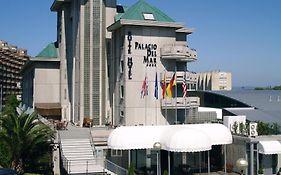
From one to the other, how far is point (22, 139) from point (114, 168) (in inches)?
305

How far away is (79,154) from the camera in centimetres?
3198

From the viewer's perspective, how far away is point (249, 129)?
33531mm

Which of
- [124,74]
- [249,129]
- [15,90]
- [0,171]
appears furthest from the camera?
[15,90]

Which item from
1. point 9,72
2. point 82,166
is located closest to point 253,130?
point 82,166

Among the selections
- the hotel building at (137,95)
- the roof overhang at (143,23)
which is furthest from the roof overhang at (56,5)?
the roof overhang at (143,23)

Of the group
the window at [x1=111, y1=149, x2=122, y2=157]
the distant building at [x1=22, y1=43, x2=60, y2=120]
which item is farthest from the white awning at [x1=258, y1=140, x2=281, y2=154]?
the distant building at [x1=22, y1=43, x2=60, y2=120]

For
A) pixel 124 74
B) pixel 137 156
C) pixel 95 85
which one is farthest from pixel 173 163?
pixel 95 85

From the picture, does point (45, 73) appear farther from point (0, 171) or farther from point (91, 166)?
point (0, 171)

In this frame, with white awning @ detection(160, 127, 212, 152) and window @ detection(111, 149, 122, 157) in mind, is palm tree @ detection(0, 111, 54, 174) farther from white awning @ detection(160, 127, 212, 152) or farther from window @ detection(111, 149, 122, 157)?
white awning @ detection(160, 127, 212, 152)

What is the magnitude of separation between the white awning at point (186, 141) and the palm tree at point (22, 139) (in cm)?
1013

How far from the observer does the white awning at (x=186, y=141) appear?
1189 inches

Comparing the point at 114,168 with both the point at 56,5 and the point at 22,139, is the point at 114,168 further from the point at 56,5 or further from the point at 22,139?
the point at 56,5

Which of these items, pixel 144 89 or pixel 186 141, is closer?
pixel 186 141

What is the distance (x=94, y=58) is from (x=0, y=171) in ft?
76.2
